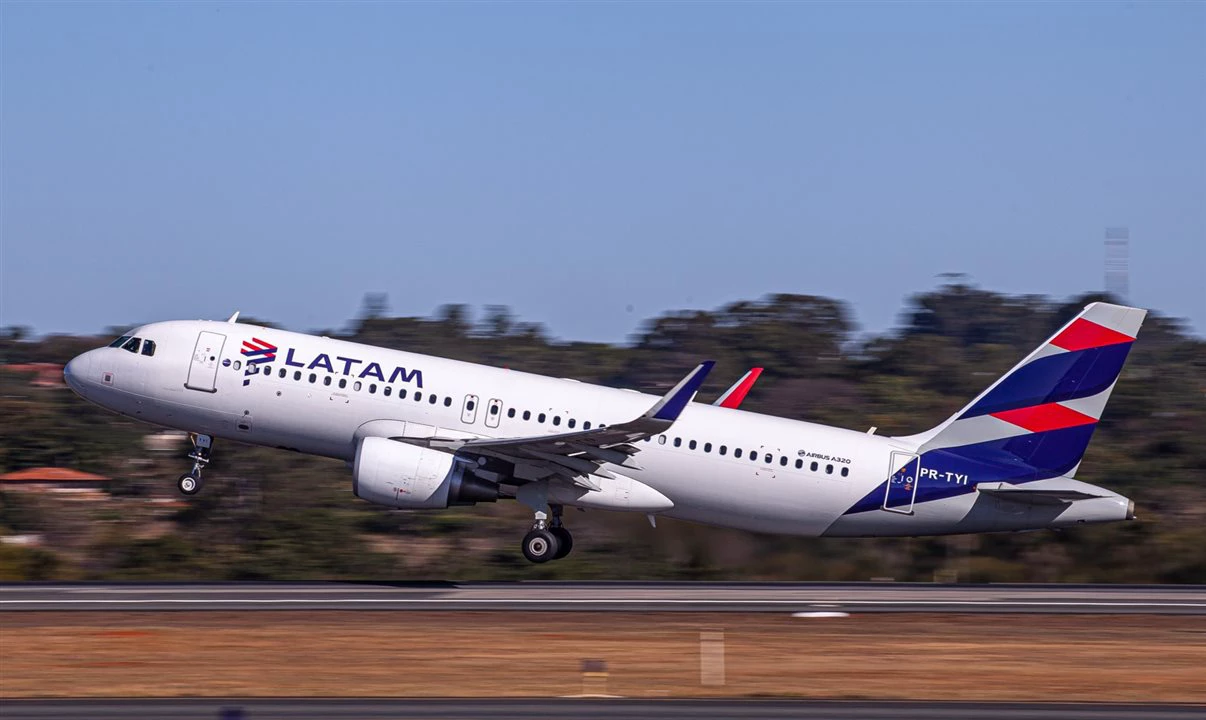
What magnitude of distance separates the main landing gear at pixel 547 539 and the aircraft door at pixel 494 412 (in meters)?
2.01

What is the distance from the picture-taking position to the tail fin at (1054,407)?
28031 millimetres

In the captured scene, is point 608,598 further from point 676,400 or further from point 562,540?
point 676,400

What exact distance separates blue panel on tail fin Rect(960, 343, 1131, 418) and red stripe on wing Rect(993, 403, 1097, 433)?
0.14 metres

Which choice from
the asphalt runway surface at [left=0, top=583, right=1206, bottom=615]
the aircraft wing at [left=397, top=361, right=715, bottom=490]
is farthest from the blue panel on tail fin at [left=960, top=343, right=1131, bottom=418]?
the aircraft wing at [left=397, top=361, right=715, bottom=490]

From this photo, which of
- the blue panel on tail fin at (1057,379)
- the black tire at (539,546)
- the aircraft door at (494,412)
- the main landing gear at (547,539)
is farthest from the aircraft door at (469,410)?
the blue panel on tail fin at (1057,379)

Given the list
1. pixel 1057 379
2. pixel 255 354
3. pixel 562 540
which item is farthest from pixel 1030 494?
pixel 255 354

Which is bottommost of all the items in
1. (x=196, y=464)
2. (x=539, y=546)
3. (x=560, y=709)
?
(x=560, y=709)

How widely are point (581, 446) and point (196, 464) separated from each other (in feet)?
27.3

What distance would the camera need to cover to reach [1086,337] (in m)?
28.2

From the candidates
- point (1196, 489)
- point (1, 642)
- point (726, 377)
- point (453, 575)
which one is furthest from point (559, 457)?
point (726, 377)

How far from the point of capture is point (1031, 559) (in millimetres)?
32281

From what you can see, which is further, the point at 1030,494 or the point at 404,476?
the point at 1030,494

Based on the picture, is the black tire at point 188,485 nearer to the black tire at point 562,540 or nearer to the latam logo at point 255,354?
the latam logo at point 255,354

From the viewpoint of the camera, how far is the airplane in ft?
90.5
